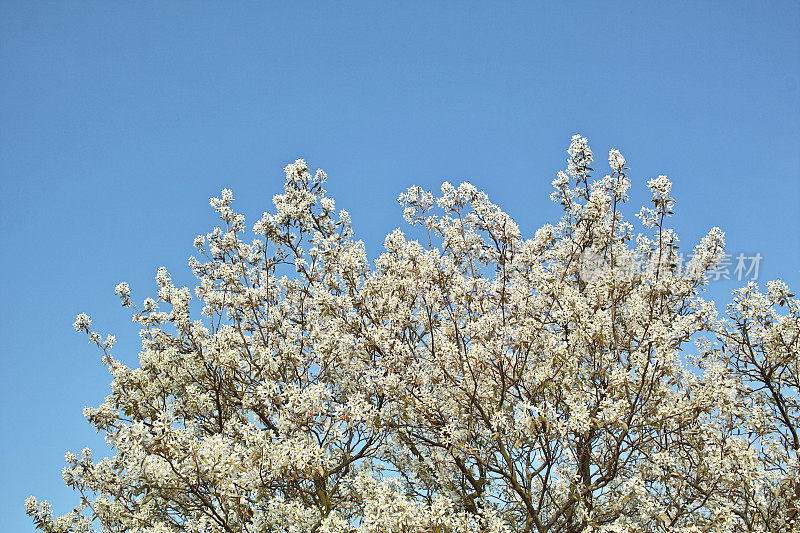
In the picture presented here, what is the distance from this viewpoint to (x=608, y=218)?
1235 cm

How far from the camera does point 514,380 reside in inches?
400

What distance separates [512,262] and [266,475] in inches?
260

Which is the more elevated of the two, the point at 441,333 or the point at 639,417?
the point at 441,333

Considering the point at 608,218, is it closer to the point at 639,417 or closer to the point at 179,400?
the point at 639,417

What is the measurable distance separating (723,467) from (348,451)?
617cm

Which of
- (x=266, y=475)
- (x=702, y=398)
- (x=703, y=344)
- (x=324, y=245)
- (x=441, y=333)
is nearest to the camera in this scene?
(x=702, y=398)

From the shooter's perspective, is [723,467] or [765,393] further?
[765,393]

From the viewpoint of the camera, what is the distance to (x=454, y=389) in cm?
1018

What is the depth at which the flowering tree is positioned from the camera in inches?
362

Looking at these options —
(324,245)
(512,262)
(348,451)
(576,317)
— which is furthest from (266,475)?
(512,262)

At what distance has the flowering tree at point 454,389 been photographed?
920cm

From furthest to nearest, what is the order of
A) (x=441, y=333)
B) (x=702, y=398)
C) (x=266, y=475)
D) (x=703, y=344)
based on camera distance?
(x=703, y=344)
(x=441, y=333)
(x=266, y=475)
(x=702, y=398)

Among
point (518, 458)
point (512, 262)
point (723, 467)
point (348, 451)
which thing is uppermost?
point (512, 262)

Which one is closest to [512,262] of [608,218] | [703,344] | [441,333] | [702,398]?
[608,218]
